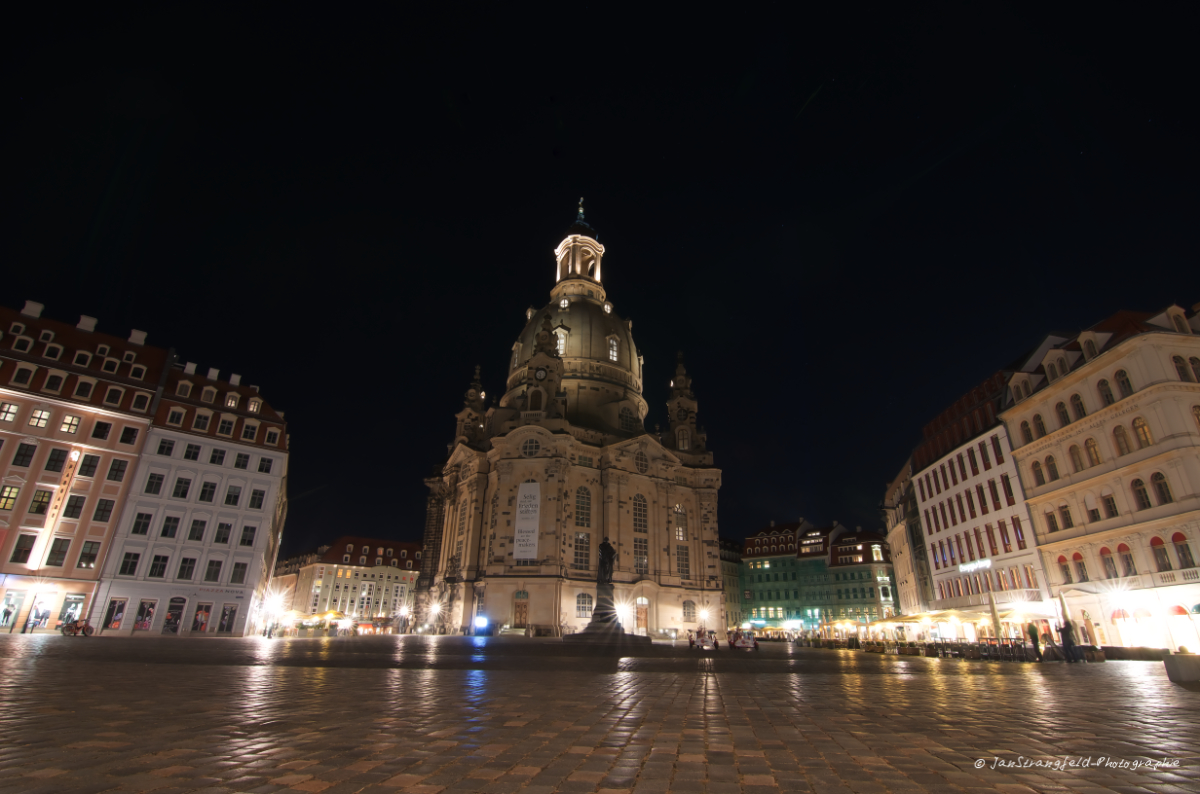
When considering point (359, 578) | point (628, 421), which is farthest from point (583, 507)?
point (359, 578)

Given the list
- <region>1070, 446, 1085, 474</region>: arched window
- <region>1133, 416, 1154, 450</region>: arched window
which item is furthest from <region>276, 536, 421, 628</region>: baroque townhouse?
<region>1133, 416, 1154, 450</region>: arched window

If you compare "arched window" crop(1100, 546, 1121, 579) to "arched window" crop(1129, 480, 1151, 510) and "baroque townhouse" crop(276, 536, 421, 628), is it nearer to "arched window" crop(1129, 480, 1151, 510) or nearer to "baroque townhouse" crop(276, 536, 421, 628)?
"arched window" crop(1129, 480, 1151, 510)

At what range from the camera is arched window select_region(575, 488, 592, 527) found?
60406 mm

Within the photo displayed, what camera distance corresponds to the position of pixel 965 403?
47000mm

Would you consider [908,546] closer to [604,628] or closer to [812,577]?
[604,628]

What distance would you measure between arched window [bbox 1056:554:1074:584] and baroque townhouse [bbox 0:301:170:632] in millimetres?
59987

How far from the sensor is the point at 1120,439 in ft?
103

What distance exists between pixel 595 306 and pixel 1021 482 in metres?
53.9

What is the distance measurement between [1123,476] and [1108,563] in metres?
4.91

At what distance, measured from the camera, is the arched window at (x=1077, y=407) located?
110ft

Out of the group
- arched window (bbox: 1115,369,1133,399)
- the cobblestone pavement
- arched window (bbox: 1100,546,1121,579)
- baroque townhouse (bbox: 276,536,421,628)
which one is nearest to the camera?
the cobblestone pavement

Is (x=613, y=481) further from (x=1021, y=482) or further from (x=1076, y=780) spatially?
(x=1076, y=780)

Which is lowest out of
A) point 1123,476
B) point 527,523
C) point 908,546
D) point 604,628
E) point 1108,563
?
point 604,628

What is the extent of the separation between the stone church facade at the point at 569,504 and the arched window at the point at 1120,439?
39.3 metres
